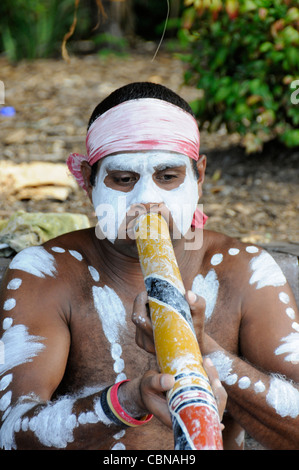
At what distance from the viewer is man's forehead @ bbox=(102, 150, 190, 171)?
2.66m

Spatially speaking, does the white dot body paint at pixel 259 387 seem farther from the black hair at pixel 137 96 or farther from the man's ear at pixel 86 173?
the man's ear at pixel 86 173

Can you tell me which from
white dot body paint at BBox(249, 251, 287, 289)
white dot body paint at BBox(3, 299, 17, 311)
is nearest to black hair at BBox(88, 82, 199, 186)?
white dot body paint at BBox(249, 251, 287, 289)

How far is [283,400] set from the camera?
8.11 feet

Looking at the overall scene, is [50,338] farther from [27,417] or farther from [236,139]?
[236,139]

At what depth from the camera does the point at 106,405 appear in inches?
86.7

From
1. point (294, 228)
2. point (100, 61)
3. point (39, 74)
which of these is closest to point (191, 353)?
point (294, 228)

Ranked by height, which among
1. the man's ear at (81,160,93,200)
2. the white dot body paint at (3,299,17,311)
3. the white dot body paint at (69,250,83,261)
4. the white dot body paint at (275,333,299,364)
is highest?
the man's ear at (81,160,93,200)

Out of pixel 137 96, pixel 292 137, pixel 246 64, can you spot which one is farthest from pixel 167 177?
pixel 246 64

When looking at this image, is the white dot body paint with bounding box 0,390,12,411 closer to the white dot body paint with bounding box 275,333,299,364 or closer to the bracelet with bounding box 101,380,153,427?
the bracelet with bounding box 101,380,153,427

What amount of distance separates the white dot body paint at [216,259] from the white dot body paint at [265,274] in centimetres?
13

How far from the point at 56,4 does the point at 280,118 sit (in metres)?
4.80

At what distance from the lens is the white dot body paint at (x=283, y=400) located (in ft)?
8.09

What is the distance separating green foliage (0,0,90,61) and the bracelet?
7.30m

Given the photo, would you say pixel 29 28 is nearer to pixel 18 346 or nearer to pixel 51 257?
pixel 51 257
